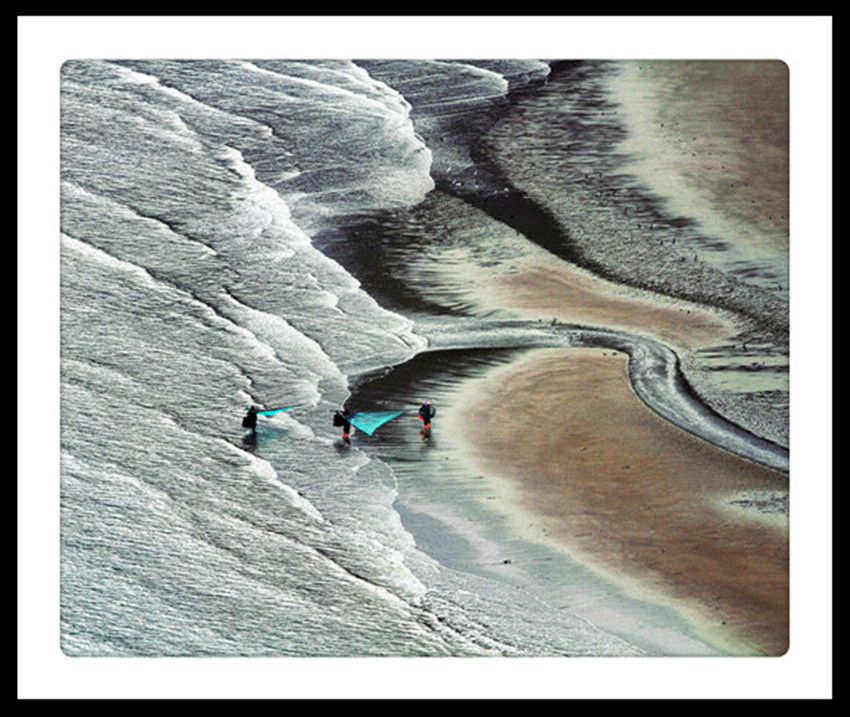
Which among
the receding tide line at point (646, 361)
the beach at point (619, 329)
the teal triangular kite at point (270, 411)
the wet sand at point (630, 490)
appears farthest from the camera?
the teal triangular kite at point (270, 411)

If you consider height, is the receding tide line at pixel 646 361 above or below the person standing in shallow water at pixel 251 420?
above

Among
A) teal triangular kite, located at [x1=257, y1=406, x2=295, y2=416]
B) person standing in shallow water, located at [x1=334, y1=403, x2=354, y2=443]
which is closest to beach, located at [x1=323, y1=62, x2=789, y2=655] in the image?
person standing in shallow water, located at [x1=334, y1=403, x2=354, y2=443]

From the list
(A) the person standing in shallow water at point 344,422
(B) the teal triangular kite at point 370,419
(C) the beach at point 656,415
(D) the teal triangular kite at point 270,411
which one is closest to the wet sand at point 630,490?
(C) the beach at point 656,415

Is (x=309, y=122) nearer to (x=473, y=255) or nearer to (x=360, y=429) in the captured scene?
(x=473, y=255)

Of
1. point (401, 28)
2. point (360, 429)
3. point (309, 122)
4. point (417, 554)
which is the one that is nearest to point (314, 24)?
point (401, 28)

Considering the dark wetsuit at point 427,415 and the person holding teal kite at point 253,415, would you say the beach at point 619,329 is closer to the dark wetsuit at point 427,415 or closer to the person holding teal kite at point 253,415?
the dark wetsuit at point 427,415
